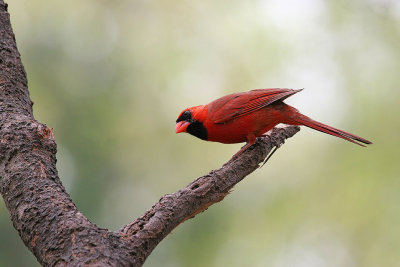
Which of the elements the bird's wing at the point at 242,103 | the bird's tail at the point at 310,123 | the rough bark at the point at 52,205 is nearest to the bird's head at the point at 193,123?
the bird's wing at the point at 242,103

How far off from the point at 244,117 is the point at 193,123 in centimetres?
52

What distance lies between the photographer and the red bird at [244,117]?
14.0 feet

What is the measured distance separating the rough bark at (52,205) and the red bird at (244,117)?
1.37m

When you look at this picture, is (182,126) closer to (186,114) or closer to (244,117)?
(186,114)

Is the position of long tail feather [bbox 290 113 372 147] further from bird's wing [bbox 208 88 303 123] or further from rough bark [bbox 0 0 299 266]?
rough bark [bbox 0 0 299 266]

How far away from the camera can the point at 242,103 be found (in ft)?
14.9

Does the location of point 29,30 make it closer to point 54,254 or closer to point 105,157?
point 105,157

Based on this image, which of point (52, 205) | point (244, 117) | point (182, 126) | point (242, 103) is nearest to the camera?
point (52, 205)

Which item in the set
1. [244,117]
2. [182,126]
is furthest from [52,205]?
[182,126]

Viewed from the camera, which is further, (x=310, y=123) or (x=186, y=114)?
(x=186, y=114)

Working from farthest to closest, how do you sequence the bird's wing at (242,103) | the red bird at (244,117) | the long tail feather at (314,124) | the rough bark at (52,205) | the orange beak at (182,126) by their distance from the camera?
1. the orange beak at (182,126)
2. the bird's wing at (242,103)
3. the red bird at (244,117)
4. the long tail feather at (314,124)
5. the rough bark at (52,205)

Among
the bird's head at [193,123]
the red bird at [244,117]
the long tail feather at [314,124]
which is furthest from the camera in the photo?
the bird's head at [193,123]

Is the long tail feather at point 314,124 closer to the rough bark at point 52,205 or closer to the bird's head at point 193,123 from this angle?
the bird's head at point 193,123

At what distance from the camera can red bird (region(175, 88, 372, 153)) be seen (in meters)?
4.27
